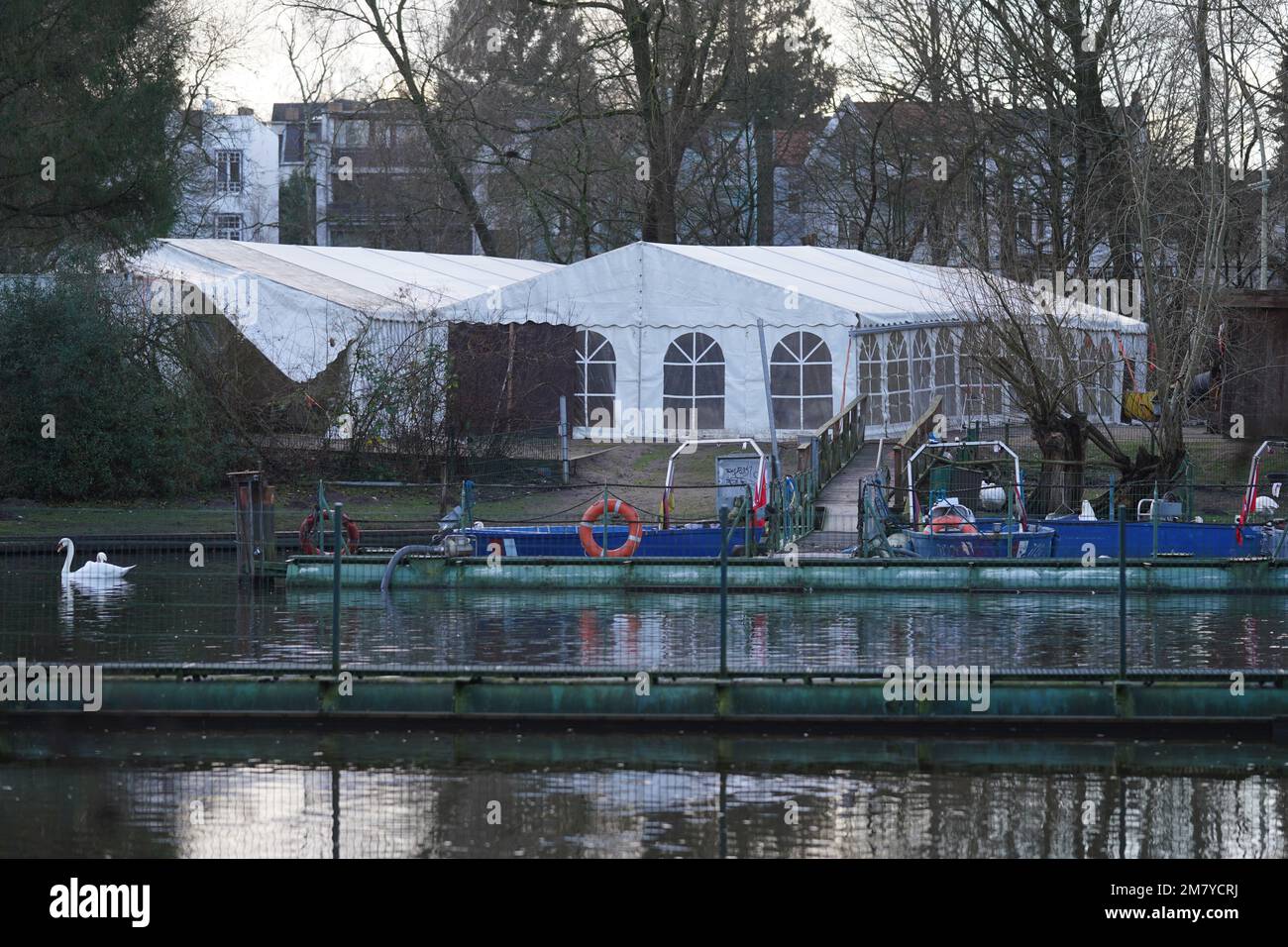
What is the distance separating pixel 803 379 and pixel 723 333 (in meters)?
2.02

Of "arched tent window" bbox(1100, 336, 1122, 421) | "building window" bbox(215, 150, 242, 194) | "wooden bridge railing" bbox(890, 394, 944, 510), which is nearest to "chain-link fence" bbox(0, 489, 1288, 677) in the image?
"wooden bridge railing" bbox(890, 394, 944, 510)

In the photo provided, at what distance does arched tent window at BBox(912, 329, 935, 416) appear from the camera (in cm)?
4028

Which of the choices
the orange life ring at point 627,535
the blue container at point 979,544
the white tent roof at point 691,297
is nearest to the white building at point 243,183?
the white tent roof at point 691,297

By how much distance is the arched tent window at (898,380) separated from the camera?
128ft

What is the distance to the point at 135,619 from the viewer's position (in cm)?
1875

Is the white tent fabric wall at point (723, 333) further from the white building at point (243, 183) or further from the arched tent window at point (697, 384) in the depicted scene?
the white building at point (243, 183)

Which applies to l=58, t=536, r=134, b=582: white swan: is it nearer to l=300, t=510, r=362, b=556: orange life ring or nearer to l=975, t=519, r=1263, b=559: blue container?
l=300, t=510, r=362, b=556: orange life ring

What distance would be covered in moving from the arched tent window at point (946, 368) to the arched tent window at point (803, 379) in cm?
411

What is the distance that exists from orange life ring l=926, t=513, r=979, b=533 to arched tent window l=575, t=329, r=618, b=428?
16983 mm

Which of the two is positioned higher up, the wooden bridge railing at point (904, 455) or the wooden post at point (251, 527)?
the wooden bridge railing at point (904, 455)

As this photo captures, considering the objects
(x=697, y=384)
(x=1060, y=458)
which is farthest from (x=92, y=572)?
(x=697, y=384)
